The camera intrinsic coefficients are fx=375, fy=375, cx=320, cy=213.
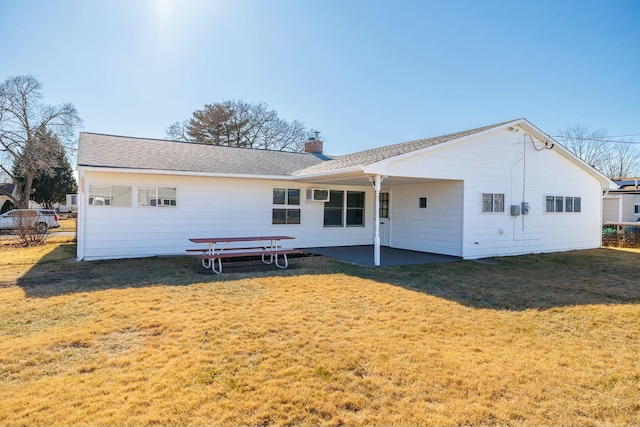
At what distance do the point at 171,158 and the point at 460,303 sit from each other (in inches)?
356

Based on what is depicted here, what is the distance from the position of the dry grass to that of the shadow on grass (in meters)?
0.08

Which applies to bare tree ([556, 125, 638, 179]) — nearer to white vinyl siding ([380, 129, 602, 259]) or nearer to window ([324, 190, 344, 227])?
white vinyl siding ([380, 129, 602, 259])

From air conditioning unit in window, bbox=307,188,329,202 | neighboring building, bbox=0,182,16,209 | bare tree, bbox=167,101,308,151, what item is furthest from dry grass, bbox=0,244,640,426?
neighboring building, bbox=0,182,16,209

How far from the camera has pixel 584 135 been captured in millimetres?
37031

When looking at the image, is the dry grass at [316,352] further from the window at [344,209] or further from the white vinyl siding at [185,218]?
the window at [344,209]

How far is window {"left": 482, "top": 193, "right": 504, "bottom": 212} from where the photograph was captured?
11.0 meters

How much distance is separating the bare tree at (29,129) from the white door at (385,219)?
2529 centimetres

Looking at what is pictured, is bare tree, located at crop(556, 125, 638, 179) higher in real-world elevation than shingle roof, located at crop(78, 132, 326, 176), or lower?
higher

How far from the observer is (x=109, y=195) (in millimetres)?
9781

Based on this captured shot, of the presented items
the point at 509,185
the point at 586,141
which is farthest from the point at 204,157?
the point at 586,141

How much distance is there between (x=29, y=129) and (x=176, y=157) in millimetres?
23486

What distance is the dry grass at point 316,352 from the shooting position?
2.72 metres

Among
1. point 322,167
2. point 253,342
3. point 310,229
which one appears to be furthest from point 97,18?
point 253,342

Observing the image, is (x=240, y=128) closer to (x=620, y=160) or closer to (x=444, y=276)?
(x=444, y=276)
